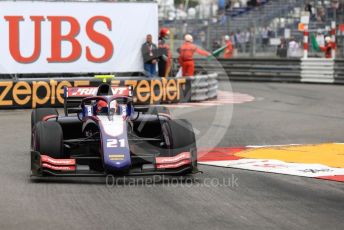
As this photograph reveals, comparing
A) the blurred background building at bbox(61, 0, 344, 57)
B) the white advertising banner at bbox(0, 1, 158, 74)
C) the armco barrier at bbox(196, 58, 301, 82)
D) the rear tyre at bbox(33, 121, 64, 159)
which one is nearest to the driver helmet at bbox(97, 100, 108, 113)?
the rear tyre at bbox(33, 121, 64, 159)

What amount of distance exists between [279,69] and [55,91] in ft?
39.4

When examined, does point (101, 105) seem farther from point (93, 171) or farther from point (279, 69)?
point (279, 69)

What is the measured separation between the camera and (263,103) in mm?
20953

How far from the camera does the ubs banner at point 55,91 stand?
18672 mm

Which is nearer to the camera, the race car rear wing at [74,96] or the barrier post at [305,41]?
the race car rear wing at [74,96]

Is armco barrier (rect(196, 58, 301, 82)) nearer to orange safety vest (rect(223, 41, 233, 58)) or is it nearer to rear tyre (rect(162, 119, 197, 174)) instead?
orange safety vest (rect(223, 41, 233, 58))

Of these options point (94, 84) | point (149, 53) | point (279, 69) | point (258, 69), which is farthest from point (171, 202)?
point (258, 69)

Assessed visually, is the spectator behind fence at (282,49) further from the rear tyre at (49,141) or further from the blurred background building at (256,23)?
the rear tyre at (49,141)

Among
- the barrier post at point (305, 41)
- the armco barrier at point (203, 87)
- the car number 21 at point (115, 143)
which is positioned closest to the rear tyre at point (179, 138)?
the car number 21 at point (115, 143)

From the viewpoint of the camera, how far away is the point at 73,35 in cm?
2086

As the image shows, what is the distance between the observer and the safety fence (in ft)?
90.7

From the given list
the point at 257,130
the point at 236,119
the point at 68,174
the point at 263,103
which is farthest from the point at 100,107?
the point at 263,103

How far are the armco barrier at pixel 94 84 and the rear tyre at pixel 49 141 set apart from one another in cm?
978

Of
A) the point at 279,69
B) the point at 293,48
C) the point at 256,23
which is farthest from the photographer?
the point at 256,23
